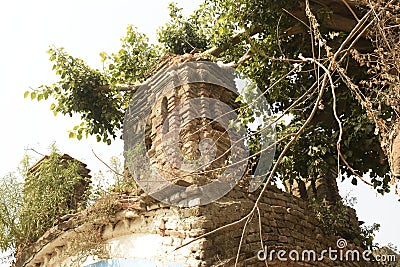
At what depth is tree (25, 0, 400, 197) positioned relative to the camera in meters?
6.34

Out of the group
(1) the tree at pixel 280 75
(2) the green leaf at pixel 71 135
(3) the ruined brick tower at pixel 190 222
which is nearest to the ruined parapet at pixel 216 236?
(3) the ruined brick tower at pixel 190 222

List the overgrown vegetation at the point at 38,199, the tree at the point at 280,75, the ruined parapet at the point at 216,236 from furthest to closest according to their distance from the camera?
the overgrown vegetation at the point at 38,199, the tree at the point at 280,75, the ruined parapet at the point at 216,236

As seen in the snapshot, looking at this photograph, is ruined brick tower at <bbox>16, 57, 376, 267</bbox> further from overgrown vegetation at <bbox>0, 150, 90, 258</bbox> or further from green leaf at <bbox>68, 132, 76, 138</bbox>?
green leaf at <bbox>68, 132, 76, 138</bbox>

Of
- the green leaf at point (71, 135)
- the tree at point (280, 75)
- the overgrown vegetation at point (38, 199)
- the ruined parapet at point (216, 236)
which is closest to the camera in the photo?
the ruined parapet at point (216, 236)

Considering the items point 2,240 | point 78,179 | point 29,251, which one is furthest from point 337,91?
point 2,240

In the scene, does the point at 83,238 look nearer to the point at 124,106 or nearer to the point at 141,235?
the point at 141,235

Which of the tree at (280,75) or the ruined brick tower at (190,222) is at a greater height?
the tree at (280,75)

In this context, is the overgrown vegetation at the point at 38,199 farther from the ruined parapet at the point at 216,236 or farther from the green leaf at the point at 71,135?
the ruined parapet at the point at 216,236

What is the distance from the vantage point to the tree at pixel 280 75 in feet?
20.8

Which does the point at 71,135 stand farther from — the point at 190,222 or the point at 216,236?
the point at 216,236

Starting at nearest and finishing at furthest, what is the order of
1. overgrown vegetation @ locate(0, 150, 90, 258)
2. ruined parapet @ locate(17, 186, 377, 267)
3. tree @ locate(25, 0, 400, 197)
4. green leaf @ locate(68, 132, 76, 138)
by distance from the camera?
1. ruined parapet @ locate(17, 186, 377, 267)
2. tree @ locate(25, 0, 400, 197)
3. overgrown vegetation @ locate(0, 150, 90, 258)
4. green leaf @ locate(68, 132, 76, 138)

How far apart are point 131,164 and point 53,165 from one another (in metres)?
1.89

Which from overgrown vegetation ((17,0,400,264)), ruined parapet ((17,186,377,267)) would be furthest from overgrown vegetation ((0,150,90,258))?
ruined parapet ((17,186,377,267))

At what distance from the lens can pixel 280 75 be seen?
25.1 ft
